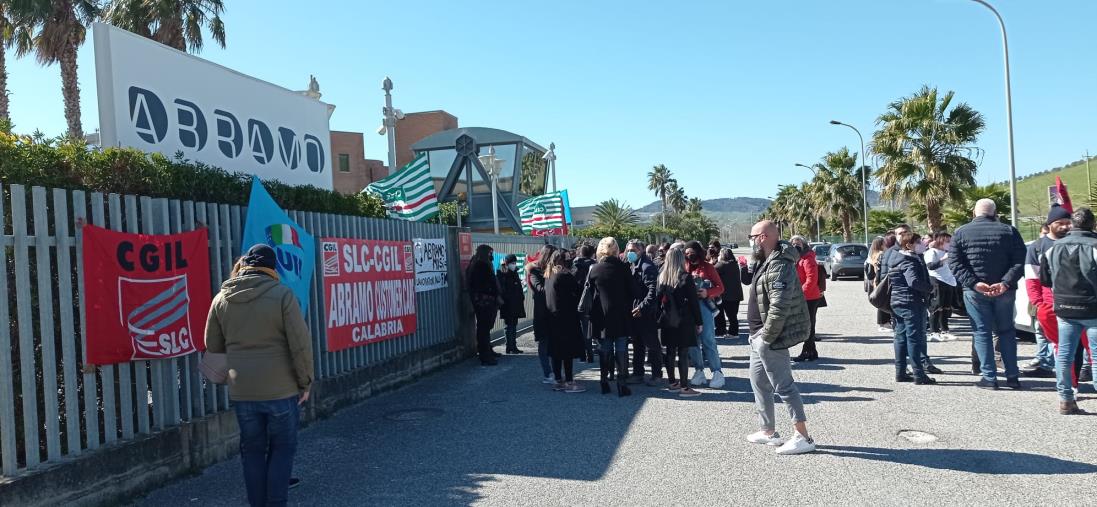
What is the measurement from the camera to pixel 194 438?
5820 mm

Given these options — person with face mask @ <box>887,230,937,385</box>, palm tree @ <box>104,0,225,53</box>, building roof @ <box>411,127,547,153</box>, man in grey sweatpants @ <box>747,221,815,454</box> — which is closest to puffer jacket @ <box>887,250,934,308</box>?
person with face mask @ <box>887,230,937,385</box>

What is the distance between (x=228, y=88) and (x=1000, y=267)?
7.94 metres

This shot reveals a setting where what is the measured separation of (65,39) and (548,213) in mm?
15144

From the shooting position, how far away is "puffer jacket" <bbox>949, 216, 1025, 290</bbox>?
7.44 metres

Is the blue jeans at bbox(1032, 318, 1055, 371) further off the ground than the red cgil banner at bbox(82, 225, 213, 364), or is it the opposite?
the red cgil banner at bbox(82, 225, 213, 364)

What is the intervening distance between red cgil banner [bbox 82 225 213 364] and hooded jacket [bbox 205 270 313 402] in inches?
48.3

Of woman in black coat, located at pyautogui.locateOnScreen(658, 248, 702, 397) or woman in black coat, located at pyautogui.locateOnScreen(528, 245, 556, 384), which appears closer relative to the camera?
woman in black coat, located at pyautogui.locateOnScreen(658, 248, 702, 397)

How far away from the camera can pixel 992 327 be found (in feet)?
24.8

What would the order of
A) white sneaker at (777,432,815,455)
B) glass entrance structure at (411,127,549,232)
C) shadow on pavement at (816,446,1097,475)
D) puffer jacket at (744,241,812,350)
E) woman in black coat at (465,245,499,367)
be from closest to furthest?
shadow on pavement at (816,446,1097,475), puffer jacket at (744,241,812,350), white sneaker at (777,432,815,455), woman in black coat at (465,245,499,367), glass entrance structure at (411,127,549,232)

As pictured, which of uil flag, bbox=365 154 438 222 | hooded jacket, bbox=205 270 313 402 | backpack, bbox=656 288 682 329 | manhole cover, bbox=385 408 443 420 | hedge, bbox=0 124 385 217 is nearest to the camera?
hooded jacket, bbox=205 270 313 402

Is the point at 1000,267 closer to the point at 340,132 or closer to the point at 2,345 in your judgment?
the point at 2,345

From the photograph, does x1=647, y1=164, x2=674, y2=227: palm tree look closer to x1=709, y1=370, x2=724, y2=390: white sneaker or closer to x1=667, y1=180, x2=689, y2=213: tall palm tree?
x1=667, y1=180, x2=689, y2=213: tall palm tree

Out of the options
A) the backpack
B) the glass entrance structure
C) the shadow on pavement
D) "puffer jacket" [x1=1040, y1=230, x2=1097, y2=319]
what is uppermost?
the glass entrance structure

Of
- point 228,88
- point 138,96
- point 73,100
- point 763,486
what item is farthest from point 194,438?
point 73,100
